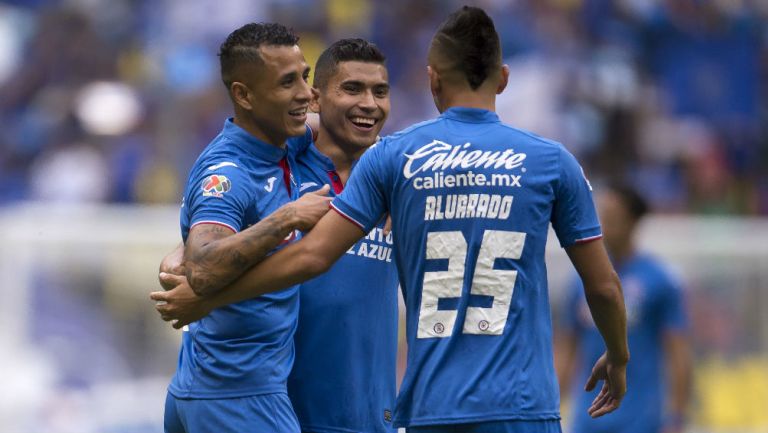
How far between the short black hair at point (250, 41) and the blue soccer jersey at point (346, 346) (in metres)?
0.55

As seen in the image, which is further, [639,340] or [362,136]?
[639,340]

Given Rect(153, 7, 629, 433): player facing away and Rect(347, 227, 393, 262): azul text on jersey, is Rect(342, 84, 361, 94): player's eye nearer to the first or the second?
Rect(347, 227, 393, 262): azul text on jersey

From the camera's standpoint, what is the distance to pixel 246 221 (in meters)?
5.18

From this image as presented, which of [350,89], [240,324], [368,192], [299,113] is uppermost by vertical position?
[350,89]

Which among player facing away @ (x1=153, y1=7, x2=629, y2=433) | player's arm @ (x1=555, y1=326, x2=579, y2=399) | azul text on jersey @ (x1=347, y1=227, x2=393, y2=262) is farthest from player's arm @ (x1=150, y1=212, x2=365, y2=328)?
player's arm @ (x1=555, y1=326, x2=579, y2=399)

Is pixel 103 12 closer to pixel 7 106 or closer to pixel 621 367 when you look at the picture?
pixel 7 106

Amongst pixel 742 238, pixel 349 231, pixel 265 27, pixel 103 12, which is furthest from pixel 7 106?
pixel 349 231

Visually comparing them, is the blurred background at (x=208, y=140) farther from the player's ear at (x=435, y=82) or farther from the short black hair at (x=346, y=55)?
the player's ear at (x=435, y=82)

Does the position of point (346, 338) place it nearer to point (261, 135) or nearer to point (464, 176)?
point (261, 135)

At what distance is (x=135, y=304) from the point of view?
35.4ft

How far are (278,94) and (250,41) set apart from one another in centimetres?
25

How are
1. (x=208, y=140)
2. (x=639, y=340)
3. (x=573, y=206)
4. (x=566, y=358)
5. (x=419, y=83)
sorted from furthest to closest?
(x=419, y=83) < (x=208, y=140) < (x=566, y=358) < (x=639, y=340) < (x=573, y=206)

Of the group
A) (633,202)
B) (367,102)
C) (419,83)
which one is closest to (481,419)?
(367,102)

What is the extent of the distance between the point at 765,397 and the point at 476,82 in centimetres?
763
